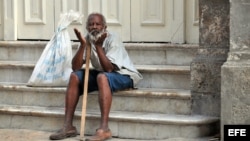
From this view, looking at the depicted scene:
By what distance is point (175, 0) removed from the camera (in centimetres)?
786

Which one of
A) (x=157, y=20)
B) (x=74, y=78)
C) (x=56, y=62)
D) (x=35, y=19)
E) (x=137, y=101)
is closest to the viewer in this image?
(x=74, y=78)

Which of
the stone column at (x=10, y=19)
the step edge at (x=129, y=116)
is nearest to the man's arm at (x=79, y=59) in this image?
the step edge at (x=129, y=116)

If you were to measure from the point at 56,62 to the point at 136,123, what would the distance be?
1241 mm

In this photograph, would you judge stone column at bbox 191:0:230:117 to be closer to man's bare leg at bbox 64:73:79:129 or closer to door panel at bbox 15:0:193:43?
door panel at bbox 15:0:193:43

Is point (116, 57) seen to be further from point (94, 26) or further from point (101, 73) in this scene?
point (94, 26)

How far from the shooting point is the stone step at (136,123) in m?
6.71

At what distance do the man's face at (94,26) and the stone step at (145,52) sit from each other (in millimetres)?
851

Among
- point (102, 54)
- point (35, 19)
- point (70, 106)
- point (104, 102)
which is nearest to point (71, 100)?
point (70, 106)

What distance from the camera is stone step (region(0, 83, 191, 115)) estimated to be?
6.98 metres

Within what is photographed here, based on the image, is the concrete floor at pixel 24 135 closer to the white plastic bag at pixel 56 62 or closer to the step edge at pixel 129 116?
the step edge at pixel 129 116

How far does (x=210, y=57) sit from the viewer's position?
6.88 m

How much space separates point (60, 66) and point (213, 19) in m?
1.79

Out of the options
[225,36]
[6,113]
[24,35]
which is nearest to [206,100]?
[225,36]

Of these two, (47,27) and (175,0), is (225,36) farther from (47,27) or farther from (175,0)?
(47,27)
